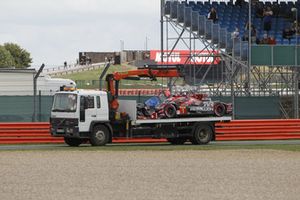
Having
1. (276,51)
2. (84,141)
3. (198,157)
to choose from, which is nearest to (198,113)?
(84,141)

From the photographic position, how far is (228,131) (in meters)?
36.9

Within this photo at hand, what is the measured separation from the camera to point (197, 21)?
4631 cm

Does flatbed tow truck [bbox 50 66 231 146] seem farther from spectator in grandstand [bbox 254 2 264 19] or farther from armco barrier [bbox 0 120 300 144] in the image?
spectator in grandstand [bbox 254 2 264 19]

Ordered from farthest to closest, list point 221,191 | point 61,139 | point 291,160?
point 61,139 < point 291,160 < point 221,191

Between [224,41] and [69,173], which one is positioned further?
[224,41]

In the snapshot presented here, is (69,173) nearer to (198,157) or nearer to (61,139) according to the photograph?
(198,157)

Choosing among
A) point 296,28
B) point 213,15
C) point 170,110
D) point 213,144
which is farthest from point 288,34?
point 170,110

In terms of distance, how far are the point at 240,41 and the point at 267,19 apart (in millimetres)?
4300

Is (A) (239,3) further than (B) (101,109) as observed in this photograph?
Yes

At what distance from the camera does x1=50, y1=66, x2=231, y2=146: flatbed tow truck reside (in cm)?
3281

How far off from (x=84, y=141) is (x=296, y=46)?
13849 millimetres

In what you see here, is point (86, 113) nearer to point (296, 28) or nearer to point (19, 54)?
point (296, 28)

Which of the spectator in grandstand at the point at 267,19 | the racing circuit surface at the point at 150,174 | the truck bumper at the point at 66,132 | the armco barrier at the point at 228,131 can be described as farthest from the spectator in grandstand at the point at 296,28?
the racing circuit surface at the point at 150,174

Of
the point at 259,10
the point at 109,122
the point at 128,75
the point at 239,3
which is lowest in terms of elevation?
the point at 109,122
